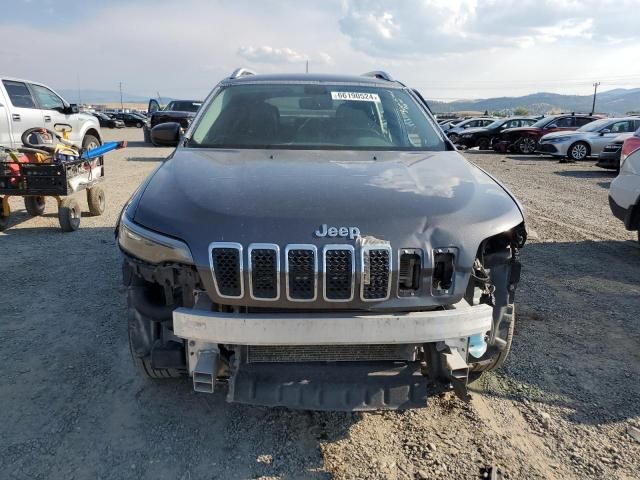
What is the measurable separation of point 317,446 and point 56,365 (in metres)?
1.89

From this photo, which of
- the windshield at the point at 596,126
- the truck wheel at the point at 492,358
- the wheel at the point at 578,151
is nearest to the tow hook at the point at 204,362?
the truck wheel at the point at 492,358

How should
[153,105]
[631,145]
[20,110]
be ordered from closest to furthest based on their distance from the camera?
[631,145] < [20,110] < [153,105]

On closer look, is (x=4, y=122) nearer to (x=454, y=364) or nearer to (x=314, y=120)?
(x=314, y=120)

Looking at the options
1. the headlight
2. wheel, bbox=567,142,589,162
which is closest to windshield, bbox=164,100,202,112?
wheel, bbox=567,142,589,162

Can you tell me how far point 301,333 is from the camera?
84.4 inches

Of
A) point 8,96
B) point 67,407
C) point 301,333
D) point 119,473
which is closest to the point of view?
point 301,333

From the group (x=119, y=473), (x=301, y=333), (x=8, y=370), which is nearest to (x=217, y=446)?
(x=119, y=473)

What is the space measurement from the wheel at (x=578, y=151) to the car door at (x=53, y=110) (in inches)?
587

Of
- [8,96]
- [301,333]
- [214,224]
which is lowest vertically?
[301,333]

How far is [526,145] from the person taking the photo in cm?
2019

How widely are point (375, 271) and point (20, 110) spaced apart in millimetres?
10638

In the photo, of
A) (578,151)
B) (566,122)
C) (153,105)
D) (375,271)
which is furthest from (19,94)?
(566,122)

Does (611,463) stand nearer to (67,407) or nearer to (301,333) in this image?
(301,333)

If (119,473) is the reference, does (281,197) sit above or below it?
above
